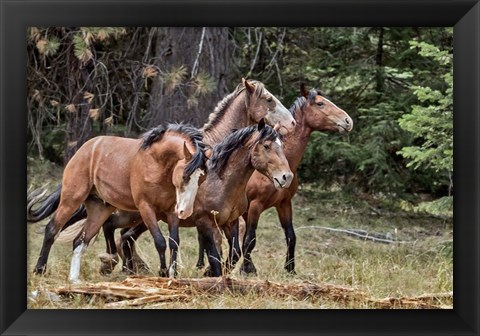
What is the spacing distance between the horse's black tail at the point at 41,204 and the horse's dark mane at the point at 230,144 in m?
1.36

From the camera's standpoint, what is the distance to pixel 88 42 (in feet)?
22.4

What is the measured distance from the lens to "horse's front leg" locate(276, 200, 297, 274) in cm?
673

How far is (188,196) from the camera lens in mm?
5711

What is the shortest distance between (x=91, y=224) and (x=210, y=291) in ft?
3.97

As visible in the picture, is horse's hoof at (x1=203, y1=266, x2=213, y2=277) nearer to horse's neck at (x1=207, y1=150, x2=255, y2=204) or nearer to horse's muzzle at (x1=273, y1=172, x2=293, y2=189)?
horse's neck at (x1=207, y1=150, x2=255, y2=204)

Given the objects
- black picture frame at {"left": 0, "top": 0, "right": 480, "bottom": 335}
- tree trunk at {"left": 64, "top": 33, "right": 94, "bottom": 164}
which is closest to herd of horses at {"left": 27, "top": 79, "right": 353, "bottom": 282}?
black picture frame at {"left": 0, "top": 0, "right": 480, "bottom": 335}

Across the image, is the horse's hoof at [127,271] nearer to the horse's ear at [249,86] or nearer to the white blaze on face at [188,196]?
the white blaze on face at [188,196]

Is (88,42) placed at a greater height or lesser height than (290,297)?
greater

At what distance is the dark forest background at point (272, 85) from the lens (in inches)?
288

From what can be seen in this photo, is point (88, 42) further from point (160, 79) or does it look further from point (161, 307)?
point (161, 307)
